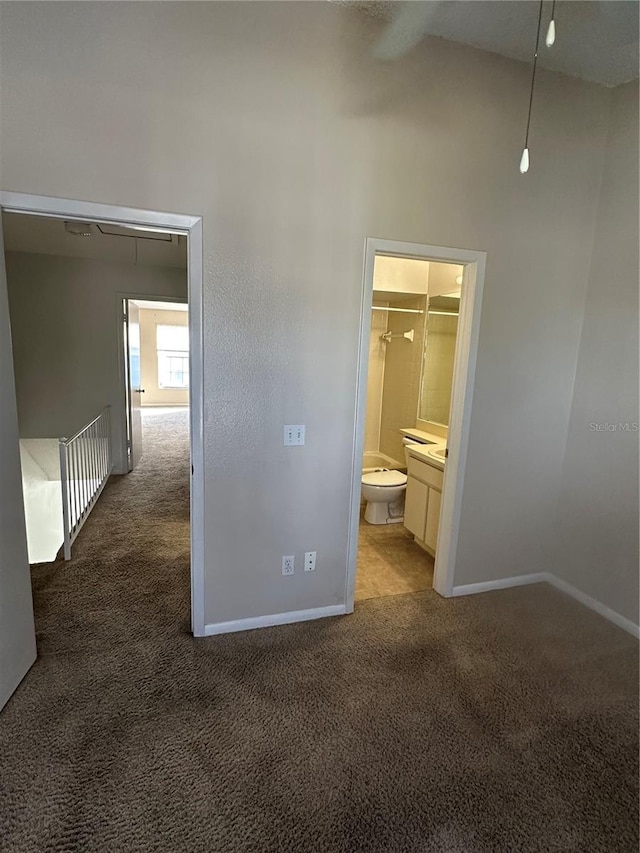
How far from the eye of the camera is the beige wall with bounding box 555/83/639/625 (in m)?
2.51

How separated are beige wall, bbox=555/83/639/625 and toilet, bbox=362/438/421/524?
1287 millimetres

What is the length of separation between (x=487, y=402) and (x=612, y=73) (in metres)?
1.96

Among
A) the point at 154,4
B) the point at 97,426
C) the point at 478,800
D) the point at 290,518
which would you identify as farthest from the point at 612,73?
the point at 97,426

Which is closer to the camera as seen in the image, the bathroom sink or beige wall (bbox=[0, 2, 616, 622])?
beige wall (bbox=[0, 2, 616, 622])

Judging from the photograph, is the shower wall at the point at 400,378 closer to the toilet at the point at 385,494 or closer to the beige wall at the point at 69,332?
the toilet at the point at 385,494

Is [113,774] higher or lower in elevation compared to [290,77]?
lower

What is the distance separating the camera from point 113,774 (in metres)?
1.58

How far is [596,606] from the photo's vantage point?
2740 mm

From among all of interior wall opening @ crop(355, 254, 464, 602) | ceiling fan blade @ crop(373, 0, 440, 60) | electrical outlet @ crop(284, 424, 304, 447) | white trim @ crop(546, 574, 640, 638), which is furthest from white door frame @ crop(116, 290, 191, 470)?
white trim @ crop(546, 574, 640, 638)

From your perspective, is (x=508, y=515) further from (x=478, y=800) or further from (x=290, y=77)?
(x=290, y=77)

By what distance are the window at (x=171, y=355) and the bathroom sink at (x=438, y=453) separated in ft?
26.2

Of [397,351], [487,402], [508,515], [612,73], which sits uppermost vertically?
[612,73]

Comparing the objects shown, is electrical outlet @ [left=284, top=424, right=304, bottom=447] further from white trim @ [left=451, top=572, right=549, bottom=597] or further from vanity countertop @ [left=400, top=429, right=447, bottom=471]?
white trim @ [left=451, top=572, right=549, bottom=597]

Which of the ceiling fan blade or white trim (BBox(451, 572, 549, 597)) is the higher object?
the ceiling fan blade
